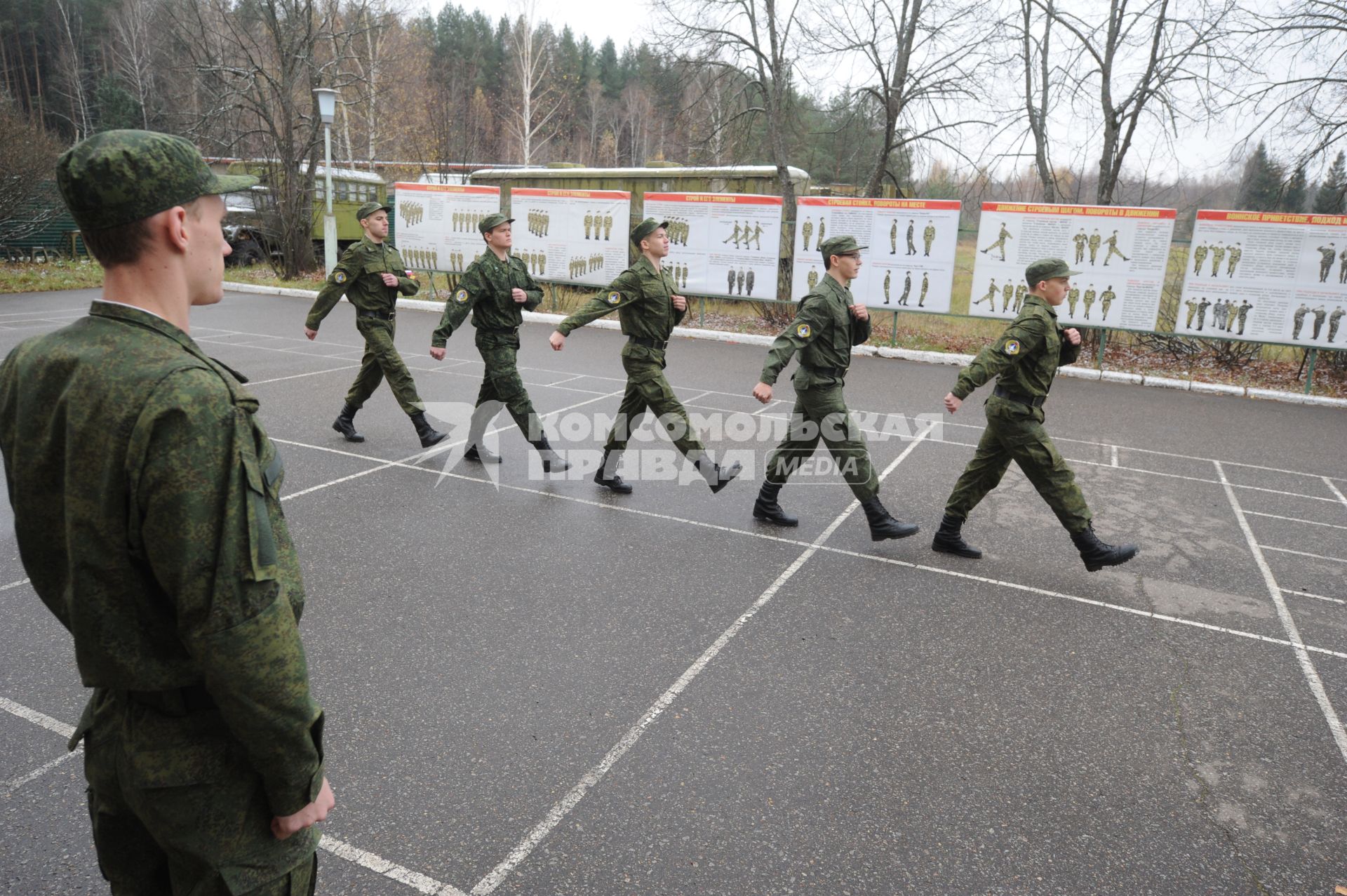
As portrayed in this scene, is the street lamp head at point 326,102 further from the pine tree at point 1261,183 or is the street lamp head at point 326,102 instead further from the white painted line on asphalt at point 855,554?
the pine tree at point 1261,183

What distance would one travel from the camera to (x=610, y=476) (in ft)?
22.0

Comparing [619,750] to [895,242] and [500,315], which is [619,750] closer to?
[500,315]

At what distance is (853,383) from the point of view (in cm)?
1162

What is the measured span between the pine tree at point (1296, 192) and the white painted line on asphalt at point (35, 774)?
17638mm

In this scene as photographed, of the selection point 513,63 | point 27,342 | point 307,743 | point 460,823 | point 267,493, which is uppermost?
point 513,63

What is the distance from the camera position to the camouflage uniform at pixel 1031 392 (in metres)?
5.04

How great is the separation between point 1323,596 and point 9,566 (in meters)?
7.69

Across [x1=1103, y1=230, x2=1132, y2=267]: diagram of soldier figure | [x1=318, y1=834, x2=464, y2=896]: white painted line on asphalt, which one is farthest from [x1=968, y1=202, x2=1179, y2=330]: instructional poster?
[x1=318, y1=834, x2=464, y2=896]: white painted line on asphalt

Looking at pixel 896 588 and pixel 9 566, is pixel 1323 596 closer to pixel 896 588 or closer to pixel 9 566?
pixel 896 588

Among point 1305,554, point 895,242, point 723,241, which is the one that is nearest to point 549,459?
point 1305,554

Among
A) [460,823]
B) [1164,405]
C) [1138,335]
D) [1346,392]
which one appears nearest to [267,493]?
[460,823]

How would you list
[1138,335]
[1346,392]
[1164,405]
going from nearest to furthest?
[1164,405]
[1346,392]
[1138,335]

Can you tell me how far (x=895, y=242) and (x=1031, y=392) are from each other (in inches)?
388

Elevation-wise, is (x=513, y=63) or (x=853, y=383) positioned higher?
(x=513, y=63)
